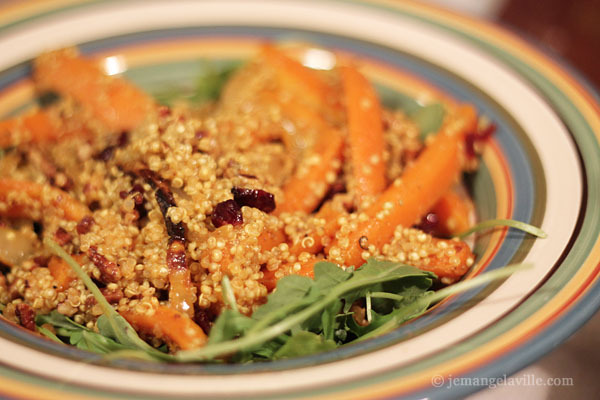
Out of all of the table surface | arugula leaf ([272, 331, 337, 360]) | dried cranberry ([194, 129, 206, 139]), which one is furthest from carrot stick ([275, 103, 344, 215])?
the table surface

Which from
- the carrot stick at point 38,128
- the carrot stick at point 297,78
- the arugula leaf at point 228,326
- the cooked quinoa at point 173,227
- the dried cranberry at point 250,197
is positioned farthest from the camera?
the carrot stick at point 297,78

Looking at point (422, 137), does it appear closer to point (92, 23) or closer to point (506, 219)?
point (506, 219)

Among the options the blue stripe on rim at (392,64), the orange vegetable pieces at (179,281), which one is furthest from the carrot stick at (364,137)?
the orange vegetable pieces at (179,281)

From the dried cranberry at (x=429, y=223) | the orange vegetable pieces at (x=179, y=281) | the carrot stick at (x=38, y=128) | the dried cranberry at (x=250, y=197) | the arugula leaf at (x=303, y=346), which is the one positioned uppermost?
the carrot stick at (x=38, y=128)

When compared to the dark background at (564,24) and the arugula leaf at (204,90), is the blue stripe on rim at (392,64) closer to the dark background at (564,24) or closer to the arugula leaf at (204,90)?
the arugula leaf at (204,90)

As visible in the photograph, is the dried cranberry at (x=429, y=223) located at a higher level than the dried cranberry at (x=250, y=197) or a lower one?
higher

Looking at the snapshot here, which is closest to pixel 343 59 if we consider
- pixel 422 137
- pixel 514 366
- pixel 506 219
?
pixel 422 137

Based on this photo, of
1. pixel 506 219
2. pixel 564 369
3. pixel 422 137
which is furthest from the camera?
pixel 422 137
